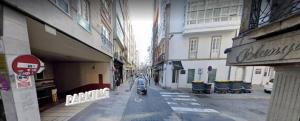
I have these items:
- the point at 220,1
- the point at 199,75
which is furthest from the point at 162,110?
Result: the point at 220,1

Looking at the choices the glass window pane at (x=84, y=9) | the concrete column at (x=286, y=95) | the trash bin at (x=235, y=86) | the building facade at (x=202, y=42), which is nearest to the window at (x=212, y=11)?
the building facade at (x=202, y=42)

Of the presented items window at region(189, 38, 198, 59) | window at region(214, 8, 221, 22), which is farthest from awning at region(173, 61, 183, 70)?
window at region(214, 8, 221, 22)

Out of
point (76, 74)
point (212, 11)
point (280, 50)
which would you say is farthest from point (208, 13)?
point (76, 74)

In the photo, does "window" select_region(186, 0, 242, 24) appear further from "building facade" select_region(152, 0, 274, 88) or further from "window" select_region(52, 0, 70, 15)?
"window" select_region(52, 0, 70, 15)

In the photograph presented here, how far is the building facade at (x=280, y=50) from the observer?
7.86 ft

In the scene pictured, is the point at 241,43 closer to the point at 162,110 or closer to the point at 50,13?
the point at 162,110

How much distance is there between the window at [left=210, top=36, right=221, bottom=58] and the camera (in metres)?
14.5

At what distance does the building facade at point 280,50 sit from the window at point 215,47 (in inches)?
457

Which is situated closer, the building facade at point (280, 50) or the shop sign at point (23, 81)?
the building facade at point (280, 50)

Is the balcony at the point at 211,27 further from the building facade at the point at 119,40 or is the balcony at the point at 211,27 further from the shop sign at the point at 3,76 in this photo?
the shop sign at the point at 3,76

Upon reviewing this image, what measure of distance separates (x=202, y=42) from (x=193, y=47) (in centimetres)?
122

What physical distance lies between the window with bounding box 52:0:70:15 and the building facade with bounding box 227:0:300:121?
6.18 m

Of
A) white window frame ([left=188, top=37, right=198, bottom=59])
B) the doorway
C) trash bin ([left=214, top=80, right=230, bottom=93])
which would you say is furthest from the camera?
white window frame ([left=188, top=37, right=198, bottom=59])

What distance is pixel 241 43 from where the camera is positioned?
13.6ft
